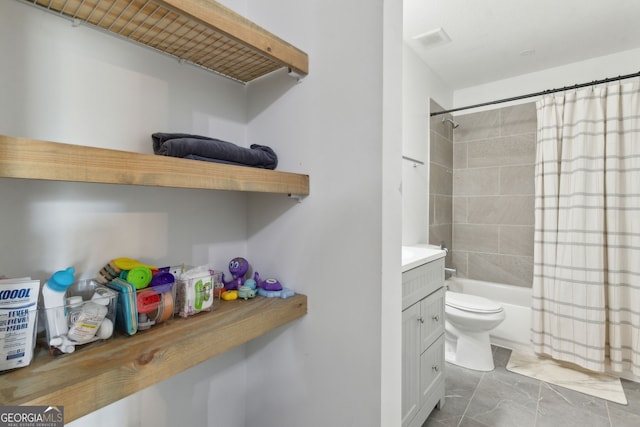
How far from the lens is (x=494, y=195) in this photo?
2779 millimetres

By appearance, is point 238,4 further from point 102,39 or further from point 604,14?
point 604,14

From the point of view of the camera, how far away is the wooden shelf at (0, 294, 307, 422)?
0.47 m

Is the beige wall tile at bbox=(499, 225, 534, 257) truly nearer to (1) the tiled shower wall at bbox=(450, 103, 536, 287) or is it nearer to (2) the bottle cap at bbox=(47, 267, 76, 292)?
(1) the tiled shower wall at bbox=(450, 103, 536, 287)

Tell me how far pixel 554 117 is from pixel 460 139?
0.82 meters

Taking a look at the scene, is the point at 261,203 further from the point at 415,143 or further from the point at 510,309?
the point at 510,309

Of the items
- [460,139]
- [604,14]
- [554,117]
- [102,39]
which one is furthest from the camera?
[460,139]

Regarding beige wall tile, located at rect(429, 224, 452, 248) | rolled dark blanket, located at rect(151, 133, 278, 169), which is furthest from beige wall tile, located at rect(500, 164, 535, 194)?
rolled dark blanket, located at rect(151, 133, 278, 169)

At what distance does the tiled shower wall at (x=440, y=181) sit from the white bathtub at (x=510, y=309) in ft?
1.09

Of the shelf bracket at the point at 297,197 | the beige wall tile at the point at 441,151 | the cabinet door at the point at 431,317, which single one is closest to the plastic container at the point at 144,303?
the shelf bracket at the point at 297,197

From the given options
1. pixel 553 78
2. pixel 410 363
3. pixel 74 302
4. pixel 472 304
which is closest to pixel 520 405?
pixel 472 304

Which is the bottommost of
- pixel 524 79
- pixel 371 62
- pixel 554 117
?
pixel 371 62

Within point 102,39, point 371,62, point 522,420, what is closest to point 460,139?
point 522,420

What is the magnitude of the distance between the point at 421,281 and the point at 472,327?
3.23 feet

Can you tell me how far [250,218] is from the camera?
1.10m
